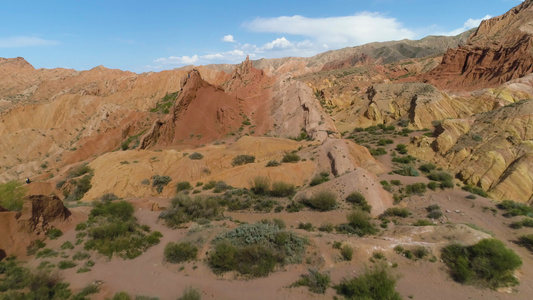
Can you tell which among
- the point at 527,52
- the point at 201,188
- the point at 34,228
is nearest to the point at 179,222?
the point at 201,188

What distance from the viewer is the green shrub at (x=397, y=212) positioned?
58.4 ft

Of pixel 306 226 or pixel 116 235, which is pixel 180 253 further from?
pixel 306 226

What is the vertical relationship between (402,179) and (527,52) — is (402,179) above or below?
below

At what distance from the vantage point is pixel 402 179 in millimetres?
23344

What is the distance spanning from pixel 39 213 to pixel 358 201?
20.2 m

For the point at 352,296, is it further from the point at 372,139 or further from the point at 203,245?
the point at 372,139

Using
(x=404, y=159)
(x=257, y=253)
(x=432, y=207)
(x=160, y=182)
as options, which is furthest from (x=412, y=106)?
(x=257, y=253)

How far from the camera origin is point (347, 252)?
1206cm

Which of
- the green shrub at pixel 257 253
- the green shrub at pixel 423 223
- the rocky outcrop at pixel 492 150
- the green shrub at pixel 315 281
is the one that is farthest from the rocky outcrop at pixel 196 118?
the green shrub at pixel 423 223

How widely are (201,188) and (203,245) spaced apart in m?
10.5

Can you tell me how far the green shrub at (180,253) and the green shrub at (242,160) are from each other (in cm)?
1419

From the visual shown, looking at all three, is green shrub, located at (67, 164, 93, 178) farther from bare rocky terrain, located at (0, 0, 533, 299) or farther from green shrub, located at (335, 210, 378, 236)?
green shrub, located at (335, 210, 378, 236)

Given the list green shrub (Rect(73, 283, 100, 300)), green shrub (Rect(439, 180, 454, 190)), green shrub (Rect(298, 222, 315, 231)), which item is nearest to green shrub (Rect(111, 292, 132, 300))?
green shrub (Rect(73, 283, 100, 300))

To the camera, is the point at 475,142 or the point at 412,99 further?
the point at 412,99
